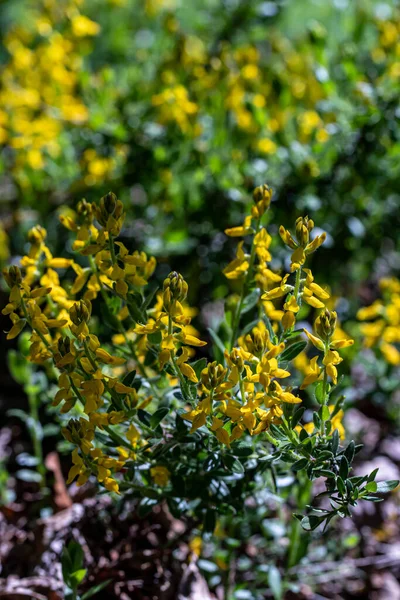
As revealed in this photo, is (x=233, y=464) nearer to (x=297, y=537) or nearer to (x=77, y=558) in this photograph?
(x=77, y=558)

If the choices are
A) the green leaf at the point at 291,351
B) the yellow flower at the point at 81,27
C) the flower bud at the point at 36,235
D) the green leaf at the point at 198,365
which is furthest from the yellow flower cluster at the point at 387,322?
the yellow flower at the point at 81,27

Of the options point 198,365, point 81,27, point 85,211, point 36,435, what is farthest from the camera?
point 81,27

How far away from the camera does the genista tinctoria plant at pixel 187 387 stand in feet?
4.34

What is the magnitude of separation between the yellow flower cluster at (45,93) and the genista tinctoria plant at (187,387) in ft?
4.81

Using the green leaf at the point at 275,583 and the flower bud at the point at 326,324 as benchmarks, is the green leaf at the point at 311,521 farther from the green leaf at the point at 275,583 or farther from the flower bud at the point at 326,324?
the green leaf at the point at 275,583

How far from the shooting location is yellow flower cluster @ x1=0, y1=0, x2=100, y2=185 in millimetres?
2977

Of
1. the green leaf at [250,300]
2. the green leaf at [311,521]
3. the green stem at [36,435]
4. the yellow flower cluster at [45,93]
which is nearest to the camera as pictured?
the green leaf at [311,521]

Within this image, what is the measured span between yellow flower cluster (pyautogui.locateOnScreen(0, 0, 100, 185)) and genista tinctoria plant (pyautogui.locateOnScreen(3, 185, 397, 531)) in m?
1.46

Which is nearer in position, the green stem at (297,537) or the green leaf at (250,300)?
the green leaf at (250,300)

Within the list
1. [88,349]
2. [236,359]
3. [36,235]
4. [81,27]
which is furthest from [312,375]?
[81,27]

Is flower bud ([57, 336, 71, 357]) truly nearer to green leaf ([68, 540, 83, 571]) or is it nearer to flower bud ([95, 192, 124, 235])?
flower bud ([95, 192, 124, 235])

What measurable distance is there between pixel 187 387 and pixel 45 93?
6.97ft

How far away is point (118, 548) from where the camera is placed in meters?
1.94

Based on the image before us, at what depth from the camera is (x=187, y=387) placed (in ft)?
4.48
